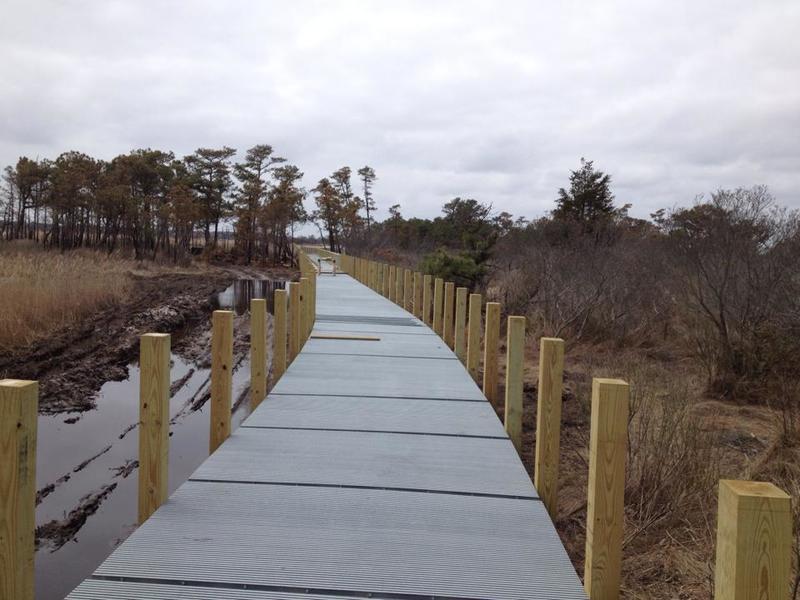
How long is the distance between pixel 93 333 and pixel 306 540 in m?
13.8

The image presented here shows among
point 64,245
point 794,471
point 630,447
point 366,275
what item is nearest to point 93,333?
point 366,275

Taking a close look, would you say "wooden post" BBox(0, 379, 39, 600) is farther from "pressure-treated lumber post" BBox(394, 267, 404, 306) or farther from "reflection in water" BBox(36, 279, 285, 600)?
"pressure-treated lumber post" BBox(394, 267, 404, 306)

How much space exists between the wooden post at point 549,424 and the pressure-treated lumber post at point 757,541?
230cm

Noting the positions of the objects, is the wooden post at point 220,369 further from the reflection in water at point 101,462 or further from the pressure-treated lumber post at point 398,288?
the pressure-treated lumber post at point 398,288

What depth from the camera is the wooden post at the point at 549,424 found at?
14.1 feet

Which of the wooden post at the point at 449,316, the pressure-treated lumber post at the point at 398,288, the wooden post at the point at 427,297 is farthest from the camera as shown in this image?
the pressure-treated lumber post at the point at 398,288

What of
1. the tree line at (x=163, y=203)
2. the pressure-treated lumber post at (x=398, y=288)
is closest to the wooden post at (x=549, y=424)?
the pressure-treated lumber post at (x=398, y=288)

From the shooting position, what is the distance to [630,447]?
566cm

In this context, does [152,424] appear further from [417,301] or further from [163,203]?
[163,203]

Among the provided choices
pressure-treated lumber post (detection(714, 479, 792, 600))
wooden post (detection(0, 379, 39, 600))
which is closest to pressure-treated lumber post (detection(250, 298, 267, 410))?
wooden post (detection(0, 379, 39, 600))

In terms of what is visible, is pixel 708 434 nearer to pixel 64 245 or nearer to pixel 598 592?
pixel 598 592

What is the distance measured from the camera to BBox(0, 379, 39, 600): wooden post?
2555mm

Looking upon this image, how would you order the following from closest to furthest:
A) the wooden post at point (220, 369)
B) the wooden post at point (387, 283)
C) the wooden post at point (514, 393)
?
the wooden post at point (220, 369) < the wooden post at point (514, 393) < the wooden post at point (387, 283)

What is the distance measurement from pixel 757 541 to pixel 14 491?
2.60 meters
